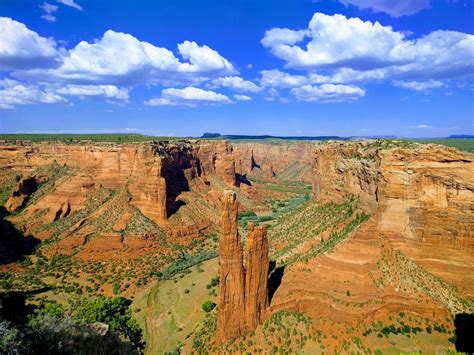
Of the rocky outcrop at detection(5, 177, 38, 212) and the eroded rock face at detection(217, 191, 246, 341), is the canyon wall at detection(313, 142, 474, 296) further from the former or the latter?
the rocky outcrop at detection(5, 177, 38, 212)

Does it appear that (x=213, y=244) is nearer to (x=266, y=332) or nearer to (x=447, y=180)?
(x=266, y=332)

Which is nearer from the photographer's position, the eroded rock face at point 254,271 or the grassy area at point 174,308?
the eroded rock face at point 254,271

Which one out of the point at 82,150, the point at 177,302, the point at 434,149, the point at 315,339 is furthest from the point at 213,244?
the point at 434,149

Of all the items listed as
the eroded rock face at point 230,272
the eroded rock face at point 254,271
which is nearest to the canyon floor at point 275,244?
the eroded rock face at point 254,271

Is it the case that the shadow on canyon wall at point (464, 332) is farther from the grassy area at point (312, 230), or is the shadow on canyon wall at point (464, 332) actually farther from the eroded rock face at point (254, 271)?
the eroded rock face at point (254, 271)

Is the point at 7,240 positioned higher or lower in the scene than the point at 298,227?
lower
